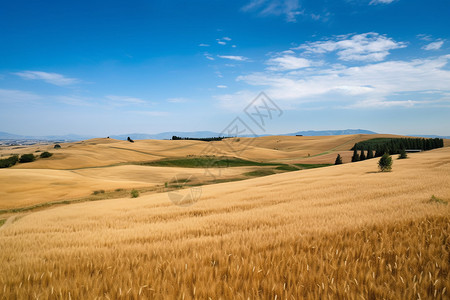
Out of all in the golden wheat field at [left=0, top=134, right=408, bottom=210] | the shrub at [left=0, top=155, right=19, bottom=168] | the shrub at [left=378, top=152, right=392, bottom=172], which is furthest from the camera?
the shrub at [left=0, top=155, right=19, bottom=168]

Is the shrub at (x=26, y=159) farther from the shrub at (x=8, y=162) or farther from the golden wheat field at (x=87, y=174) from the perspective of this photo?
the golden wheat field at (x=87, y=174)

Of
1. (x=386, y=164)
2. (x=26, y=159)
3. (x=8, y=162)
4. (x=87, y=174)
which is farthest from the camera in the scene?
(x=26, y=159)

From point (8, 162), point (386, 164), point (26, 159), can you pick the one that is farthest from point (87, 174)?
point (386, 164)

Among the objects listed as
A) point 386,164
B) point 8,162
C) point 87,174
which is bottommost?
point 87,174

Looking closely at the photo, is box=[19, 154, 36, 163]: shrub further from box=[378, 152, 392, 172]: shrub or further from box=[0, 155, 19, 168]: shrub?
box=[378, 152, 392, 172]: shrub

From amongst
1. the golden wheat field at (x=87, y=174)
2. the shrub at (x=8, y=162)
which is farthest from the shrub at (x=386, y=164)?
the shrub at (x=8, y=162)

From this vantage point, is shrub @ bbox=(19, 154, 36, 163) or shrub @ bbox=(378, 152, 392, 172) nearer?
shrub @ bbox=(378, 152, 392, 172)

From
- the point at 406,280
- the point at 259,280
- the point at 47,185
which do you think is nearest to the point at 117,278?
the point at 259,280

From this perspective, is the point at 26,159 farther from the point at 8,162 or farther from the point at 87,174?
the point at 87,174

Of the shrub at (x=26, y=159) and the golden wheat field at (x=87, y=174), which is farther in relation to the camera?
the shrub at (x=26, y=159)

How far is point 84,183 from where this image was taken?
36.2 metres

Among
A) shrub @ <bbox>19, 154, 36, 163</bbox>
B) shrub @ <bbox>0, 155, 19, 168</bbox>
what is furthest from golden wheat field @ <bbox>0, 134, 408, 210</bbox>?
shrub @ <bbox>0, 155, 19, 168</bbox>

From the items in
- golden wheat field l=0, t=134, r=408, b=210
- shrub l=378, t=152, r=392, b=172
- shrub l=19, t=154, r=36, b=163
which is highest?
shrub l=378, t=152, r=392, b=172

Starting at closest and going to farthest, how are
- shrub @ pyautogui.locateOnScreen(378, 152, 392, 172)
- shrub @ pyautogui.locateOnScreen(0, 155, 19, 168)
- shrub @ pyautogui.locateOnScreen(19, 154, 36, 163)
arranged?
shrub @ pyautogui.locateOnScreen(378, 152, 392, 172)
shrub @ pyautogui.locateOnScreen(0, 155, 19, 168)
shrub @ pyautogui.locateOnScreen(19, 154, 36, 163)
